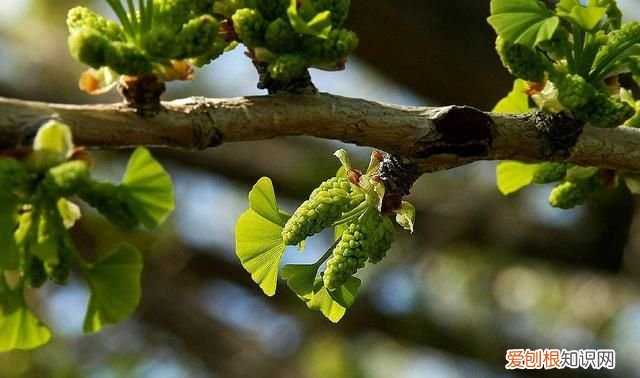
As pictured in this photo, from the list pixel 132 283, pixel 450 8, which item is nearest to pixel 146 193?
pixel 132 283

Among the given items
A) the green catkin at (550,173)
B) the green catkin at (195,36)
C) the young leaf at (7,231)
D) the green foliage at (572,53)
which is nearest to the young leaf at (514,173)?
the green catkin at (550,173)

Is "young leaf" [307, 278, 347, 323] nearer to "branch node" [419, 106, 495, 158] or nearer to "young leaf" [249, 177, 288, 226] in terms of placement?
"young leaf" [249, 177, 288, 226]

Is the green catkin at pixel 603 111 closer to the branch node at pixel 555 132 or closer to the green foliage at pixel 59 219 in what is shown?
the branch node at pixel 555 132

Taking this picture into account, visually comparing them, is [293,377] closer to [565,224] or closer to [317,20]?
[565,224]

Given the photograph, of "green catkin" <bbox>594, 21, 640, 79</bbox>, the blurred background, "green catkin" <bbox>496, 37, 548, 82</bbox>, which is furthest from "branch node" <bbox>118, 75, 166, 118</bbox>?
the blurred background

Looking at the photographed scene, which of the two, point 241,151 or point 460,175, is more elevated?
point 241,151

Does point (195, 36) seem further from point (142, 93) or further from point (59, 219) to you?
point (59, 219)
